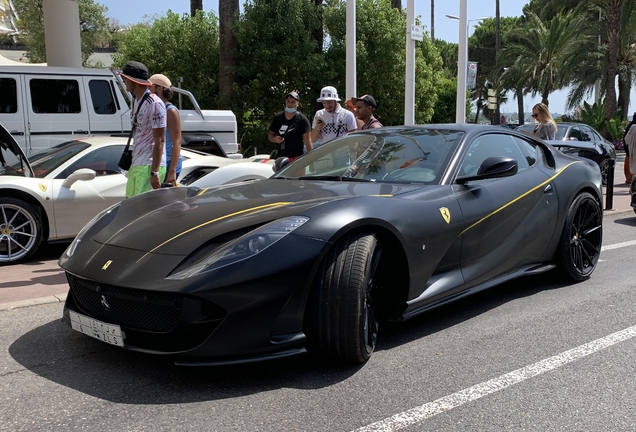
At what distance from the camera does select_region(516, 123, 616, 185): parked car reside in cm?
1272

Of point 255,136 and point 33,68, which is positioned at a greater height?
Result: point 33,68

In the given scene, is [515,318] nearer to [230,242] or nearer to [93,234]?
[230,242]

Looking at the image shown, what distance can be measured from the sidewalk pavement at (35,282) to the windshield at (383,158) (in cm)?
202

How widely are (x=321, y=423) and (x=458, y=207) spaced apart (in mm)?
1800

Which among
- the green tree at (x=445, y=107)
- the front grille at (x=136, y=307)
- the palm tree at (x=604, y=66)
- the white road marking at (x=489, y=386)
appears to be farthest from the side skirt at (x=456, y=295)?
the palm tree at (x=604, y=66)

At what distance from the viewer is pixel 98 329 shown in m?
3.35

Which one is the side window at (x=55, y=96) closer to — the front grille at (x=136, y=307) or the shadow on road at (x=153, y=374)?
the shadow on road at (x=153, y=374)

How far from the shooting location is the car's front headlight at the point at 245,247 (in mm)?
3139

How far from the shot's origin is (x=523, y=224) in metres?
4.68

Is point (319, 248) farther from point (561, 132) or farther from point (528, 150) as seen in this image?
point (561, 132)

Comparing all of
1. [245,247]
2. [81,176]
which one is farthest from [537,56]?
[245,247]

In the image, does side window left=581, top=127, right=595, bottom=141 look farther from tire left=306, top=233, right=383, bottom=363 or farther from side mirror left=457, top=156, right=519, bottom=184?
tire left=306, top=233, right=383, bottom=363

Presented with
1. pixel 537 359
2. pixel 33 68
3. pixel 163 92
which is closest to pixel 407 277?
pixel 537 359

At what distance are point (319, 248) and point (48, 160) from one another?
4866 millimetres
